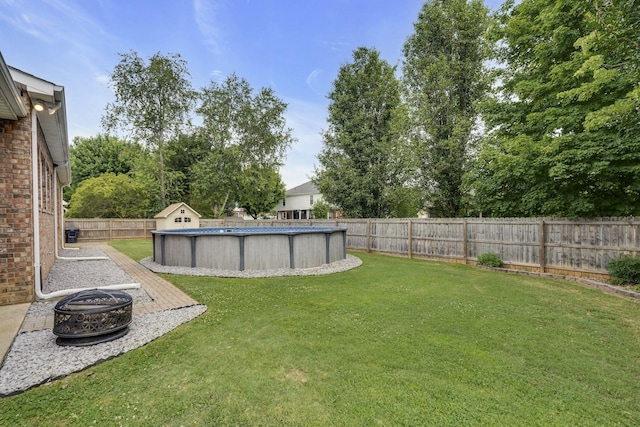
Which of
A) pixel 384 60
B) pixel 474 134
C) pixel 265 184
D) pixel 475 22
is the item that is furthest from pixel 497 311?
pixel 265 184

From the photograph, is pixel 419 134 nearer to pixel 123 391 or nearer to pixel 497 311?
pixel 497 311

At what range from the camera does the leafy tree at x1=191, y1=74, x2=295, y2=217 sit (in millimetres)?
26219

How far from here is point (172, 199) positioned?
2612cm

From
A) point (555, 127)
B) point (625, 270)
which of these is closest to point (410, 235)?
point (555, 127)

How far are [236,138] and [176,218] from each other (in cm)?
1061

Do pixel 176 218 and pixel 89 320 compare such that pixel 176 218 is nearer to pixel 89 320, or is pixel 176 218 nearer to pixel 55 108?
pixel 55 108

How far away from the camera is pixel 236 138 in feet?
90.3

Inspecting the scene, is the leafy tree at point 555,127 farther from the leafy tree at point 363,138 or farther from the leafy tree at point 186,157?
the leafy tree at point 186,157

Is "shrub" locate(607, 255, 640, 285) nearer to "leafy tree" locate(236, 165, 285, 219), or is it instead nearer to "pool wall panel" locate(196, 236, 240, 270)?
"pool wall panel" locate(196, 236, 240, 270)

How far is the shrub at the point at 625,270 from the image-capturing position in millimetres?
6305

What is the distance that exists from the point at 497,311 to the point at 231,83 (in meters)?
27.9

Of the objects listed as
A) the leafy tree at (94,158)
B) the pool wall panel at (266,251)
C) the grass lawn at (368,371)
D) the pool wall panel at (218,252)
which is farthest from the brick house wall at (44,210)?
the leafy tree at (94,158)

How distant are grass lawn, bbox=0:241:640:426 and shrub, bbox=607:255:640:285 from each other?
61.1 inches

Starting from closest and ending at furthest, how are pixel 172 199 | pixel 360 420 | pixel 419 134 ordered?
pixel 360 420 → pixel 419 134 → pixel 172 199
